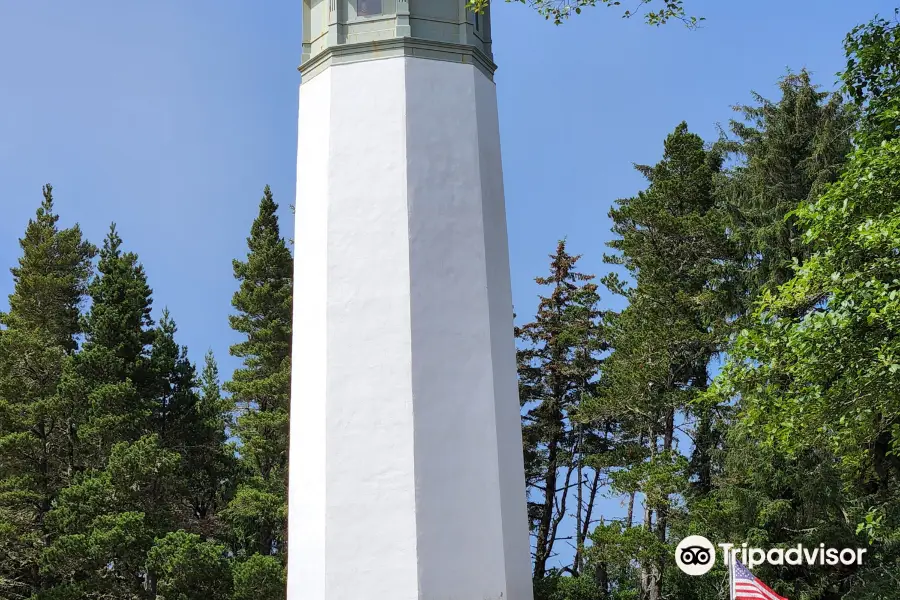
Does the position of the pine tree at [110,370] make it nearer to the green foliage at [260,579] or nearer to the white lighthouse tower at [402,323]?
the green foliage at [260,579]

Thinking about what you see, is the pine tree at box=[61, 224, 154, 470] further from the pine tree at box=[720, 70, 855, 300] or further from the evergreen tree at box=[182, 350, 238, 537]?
the pine tree at box=[720, 70, 855, 300]

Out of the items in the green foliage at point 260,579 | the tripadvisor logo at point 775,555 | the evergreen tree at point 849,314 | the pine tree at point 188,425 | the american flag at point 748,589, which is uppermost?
the pine tree at point 188,425

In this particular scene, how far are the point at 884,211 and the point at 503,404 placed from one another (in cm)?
451

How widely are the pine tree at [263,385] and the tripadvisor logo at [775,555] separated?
32.9 feet

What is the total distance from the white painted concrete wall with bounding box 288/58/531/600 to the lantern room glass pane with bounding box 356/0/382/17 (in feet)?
2.20

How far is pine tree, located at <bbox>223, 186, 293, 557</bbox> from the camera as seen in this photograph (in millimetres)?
23656

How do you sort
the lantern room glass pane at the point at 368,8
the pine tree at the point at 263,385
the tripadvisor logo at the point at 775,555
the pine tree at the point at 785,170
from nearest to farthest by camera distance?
the lantern room glass pane at the point at 368,8, the tripadvisor logo at the point at 775,555, the pine tree at the point at 785,170, the pine tree at the point at 263,385

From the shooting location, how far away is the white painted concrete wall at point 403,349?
10.1 meters

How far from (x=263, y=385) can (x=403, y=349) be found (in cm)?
1494

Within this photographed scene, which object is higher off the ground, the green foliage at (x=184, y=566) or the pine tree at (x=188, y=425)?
the pine tree at (x=188, y=425)

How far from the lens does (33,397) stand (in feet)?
81.2

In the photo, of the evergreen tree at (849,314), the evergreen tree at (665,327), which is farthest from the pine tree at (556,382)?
the evergreen tree at (849,314)

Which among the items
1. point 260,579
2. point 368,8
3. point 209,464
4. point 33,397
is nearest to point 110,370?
point 33,397

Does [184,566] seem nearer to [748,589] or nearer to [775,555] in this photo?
[775,555]
